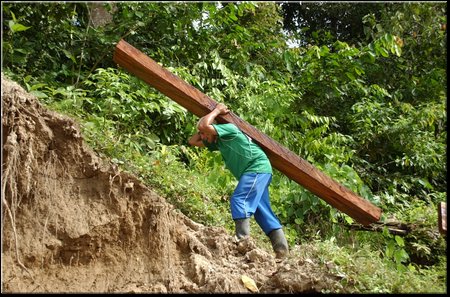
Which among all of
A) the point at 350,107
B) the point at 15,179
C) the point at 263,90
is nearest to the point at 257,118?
the point at 263,90

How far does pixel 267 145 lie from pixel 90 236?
184 centimetres

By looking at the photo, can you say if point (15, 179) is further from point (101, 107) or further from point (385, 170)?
point (385, 170)

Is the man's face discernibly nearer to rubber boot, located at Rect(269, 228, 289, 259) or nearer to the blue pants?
the blue pants

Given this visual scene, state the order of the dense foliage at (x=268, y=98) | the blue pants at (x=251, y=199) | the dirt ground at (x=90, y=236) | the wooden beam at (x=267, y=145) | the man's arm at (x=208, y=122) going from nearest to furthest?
1. the dirt ground at (x=90, y=236)
2. the blue pants at (x=251, y=199)
3. the man's arm at (x=208, y=122)
4. the wooden beam at (x=267, y=145)
5. the dense foliage at (x=268, y=98)

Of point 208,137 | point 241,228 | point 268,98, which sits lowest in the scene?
point 241,228

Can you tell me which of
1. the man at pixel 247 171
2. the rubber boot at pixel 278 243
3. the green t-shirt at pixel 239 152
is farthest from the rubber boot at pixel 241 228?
the green t-shirt at pixel 239 152

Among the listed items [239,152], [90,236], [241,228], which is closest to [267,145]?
[239,152]

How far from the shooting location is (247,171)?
16.3ft

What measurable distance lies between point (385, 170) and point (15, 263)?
6.40m

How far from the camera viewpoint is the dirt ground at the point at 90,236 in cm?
412

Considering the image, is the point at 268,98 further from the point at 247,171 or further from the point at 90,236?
the point at 90,236

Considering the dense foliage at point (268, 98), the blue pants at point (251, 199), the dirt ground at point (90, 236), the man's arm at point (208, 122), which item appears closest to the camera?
the dirt ground at point (90, 236)

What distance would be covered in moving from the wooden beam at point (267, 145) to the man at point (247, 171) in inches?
5.6

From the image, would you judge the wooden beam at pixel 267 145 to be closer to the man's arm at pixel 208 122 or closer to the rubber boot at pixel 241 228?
the man's arm at pixel 208 122
